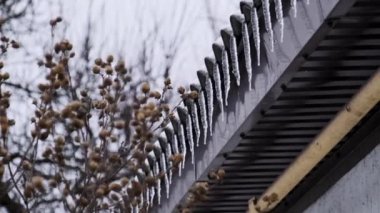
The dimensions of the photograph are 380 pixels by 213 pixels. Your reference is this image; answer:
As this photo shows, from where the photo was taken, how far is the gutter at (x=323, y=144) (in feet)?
12.9

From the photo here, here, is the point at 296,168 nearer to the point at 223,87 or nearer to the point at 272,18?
the point at 223,87

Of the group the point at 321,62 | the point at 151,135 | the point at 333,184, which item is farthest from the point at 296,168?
the point at 151,135

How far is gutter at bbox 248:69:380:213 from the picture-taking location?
395cm

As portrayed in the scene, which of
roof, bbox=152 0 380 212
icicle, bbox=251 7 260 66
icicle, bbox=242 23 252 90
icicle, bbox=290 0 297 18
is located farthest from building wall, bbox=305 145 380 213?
icicle, bbox=290 0 297 18

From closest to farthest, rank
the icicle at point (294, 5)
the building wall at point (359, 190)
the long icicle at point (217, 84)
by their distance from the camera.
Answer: the icicle at point (294, 5)
the building wall at point (359, 190)
the long icicle at point (217, 84)

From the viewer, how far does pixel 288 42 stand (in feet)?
12.5

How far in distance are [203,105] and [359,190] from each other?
34.6 inches

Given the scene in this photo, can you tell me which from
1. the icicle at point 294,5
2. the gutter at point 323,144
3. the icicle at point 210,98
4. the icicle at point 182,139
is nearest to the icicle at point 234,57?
the icicle at point 210,98

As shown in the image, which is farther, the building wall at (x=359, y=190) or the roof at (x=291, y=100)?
the building wall at (x=359, y=190)

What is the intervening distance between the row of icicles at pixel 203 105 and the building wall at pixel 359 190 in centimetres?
67

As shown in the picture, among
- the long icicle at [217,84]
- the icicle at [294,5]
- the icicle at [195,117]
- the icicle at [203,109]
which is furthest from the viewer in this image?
the icicle at [195,117]

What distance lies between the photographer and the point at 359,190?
4.63m

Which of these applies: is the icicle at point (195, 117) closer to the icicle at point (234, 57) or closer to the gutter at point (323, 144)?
the gutter at point (323, 144)

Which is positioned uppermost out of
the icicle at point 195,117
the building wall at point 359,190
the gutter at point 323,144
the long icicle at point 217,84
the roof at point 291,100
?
the icicle at point 195,117
